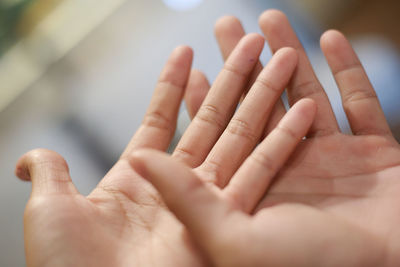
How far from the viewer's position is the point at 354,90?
2.44 feet

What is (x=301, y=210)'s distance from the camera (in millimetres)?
523

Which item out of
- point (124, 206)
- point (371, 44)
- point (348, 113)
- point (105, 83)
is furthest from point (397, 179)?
point (105, 83)

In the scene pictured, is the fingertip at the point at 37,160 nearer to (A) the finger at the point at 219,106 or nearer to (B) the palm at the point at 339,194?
(A) the finger at the point at 219,106

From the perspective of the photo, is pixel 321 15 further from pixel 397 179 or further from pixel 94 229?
pixel 94 229

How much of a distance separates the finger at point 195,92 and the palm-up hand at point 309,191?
26cm

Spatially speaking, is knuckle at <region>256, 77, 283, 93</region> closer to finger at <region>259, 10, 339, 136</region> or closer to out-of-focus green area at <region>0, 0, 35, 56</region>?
finger at <region>259, 10, 339, 136</region>

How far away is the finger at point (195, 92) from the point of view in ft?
3.06

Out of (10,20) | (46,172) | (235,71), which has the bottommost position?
(46,172)

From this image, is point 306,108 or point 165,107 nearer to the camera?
point 306,108

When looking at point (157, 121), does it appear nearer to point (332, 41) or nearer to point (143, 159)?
point (143, 159)

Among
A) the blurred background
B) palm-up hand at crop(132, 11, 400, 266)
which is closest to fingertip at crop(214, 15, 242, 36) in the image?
palm-up hand at crop(132, 11, 400, 266)

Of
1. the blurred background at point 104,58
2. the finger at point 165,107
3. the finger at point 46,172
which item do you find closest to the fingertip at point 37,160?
the finger at point 46,172

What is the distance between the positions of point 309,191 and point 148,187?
330mm

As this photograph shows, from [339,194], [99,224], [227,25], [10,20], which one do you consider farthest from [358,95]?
[10,20]
